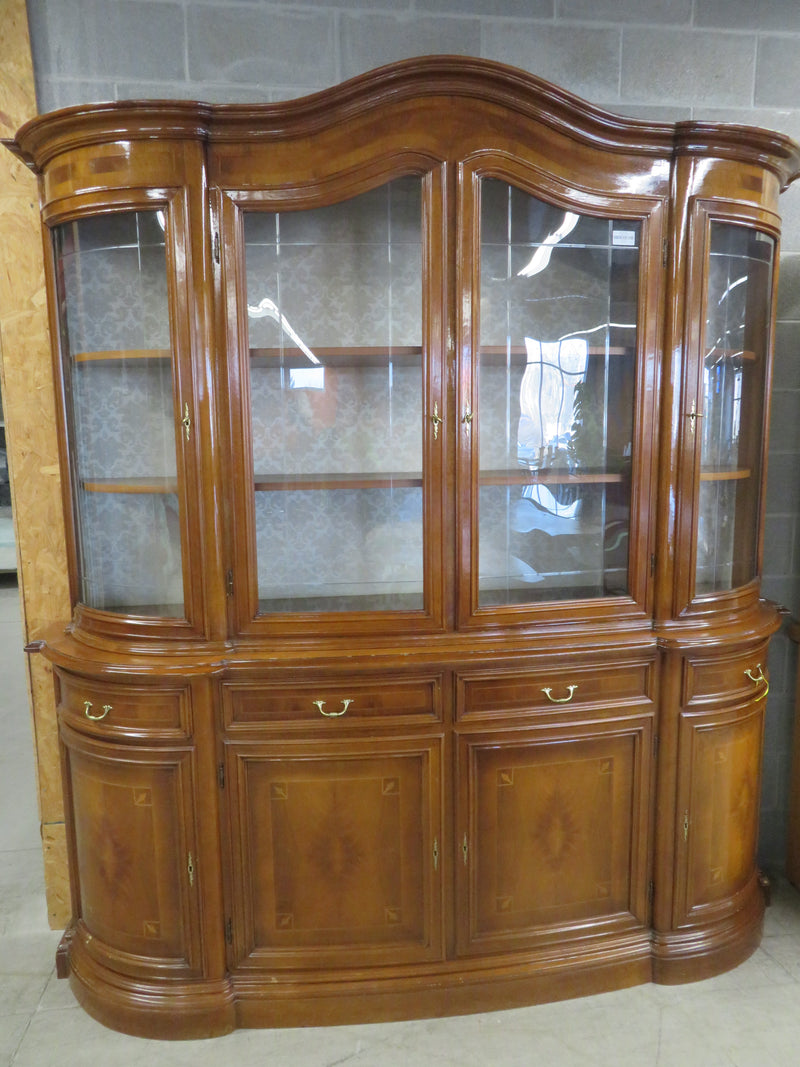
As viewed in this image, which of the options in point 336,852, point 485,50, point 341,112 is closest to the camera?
point 341,112

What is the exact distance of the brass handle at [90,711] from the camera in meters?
1.89

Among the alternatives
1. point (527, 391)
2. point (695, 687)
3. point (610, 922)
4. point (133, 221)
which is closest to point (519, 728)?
point (695, 687)

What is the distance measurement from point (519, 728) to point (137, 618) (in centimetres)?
98

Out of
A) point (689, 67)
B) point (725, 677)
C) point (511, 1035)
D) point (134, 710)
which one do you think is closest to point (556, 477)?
point (725, 677)

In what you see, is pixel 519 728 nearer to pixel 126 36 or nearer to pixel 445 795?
pixel 445 795

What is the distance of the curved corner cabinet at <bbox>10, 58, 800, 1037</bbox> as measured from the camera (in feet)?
5.91

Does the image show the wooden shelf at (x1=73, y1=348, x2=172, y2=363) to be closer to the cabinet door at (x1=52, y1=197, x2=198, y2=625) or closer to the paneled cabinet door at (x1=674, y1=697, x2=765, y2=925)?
the cabinet door at (x1=52, y1=197, x2=198, y2=625)

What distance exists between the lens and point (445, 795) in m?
1.96

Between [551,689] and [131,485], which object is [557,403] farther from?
[131,485]

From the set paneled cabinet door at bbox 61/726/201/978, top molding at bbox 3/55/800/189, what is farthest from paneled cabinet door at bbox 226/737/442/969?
top molding at bbox 3/55/800/189

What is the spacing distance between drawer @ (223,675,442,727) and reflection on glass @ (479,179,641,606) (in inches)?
11.9

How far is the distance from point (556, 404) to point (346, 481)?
57 cm

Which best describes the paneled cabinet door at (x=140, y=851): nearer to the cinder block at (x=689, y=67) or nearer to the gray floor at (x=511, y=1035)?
the gray floor at (x=511, y=1035)

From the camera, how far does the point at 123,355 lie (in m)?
1.87
